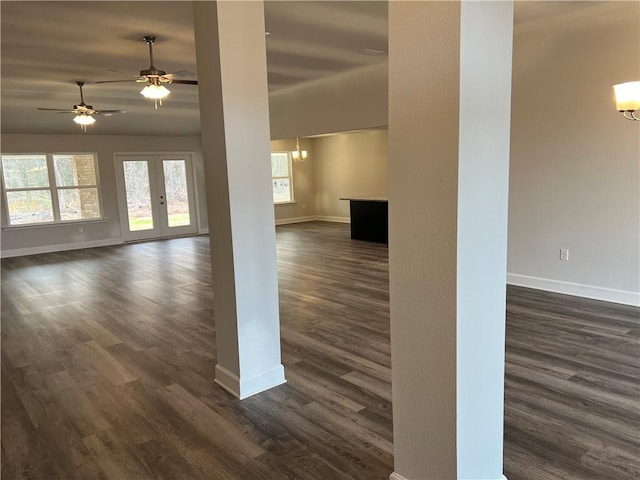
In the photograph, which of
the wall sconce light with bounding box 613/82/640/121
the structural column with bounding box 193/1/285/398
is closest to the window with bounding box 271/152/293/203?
the wall sconce light with bounding box 613/82/640/121

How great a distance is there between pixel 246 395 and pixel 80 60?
15.1 ft

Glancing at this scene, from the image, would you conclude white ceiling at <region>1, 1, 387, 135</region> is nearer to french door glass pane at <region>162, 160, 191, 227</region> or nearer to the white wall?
the white wall

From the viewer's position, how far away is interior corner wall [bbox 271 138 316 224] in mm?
12477

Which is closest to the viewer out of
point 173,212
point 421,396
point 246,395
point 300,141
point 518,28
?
point 421,396

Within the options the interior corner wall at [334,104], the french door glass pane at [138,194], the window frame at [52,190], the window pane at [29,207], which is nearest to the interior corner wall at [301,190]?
the french door glass pane at [138,194]

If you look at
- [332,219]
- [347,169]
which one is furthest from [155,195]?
[347,169]

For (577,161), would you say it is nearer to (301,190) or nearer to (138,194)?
(301,190)

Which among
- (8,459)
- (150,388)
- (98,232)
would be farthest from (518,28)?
(98,232)

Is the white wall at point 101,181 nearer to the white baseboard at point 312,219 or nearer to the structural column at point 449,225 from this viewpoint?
the white baseboard at point 312,219

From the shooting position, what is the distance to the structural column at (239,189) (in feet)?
8.52

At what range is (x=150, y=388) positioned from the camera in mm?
3039

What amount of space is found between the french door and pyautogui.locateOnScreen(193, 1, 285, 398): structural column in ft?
27.2

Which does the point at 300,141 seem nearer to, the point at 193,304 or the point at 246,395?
the point at 193,304

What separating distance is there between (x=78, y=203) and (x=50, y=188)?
0.61 metres
